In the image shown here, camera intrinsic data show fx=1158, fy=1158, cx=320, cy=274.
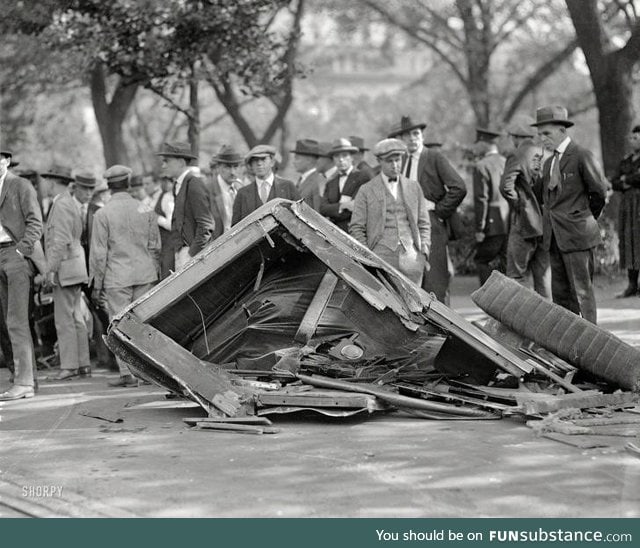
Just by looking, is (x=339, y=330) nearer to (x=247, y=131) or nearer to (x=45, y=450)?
(x=45, y=450)

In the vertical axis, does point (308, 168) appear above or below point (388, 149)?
below

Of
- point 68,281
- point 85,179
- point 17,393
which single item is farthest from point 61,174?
point 17,393

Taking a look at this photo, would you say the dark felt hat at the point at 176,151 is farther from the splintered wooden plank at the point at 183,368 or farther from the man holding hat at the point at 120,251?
the splintered wooden plank at the point at 183,368

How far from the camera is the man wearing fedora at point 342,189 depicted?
12031 millimetres

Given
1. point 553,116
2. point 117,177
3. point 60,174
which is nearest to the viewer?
point 553,116

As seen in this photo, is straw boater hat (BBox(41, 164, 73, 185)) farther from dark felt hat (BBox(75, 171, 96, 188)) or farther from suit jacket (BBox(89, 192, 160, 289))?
suit jacket (BBox(89, 192, 160, 289))

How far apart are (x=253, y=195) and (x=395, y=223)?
159cm

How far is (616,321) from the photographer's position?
12312mm

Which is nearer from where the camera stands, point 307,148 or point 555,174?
point 555,174

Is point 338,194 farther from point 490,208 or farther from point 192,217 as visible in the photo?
point 192,217

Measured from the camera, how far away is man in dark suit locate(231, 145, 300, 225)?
1098cm

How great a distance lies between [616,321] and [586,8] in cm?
631

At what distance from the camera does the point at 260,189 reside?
11023mm
